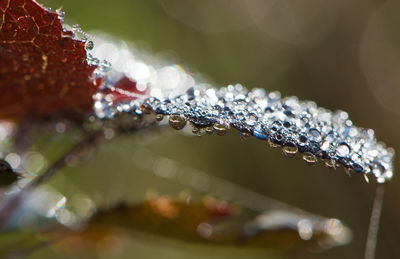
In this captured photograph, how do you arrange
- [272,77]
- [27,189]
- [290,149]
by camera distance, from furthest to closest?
[272,77] → [27,189] → [290,149]

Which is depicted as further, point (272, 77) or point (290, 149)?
point (272, 77)

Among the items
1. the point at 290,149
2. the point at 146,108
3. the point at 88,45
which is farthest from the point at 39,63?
the point at 290,149

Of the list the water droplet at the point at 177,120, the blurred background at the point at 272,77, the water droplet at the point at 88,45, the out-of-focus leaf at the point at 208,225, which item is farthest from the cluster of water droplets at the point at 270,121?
the blurred background at the point at 272,77

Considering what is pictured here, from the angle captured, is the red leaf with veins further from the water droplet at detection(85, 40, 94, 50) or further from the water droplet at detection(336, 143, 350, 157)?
the water droplet at detection(336, 143, 350, 157)

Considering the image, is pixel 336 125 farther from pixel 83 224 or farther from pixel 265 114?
pixel 83 224

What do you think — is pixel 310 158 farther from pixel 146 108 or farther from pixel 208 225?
pixel 208 225

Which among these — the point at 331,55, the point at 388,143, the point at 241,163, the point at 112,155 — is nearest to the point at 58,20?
the point at 112,155

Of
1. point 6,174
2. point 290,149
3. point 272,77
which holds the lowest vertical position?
point 6,174

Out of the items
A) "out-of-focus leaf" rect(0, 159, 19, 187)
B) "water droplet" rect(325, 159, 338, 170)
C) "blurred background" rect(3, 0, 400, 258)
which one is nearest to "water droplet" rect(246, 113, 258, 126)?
"water droplet" rect(325, 159, 338, 170)
